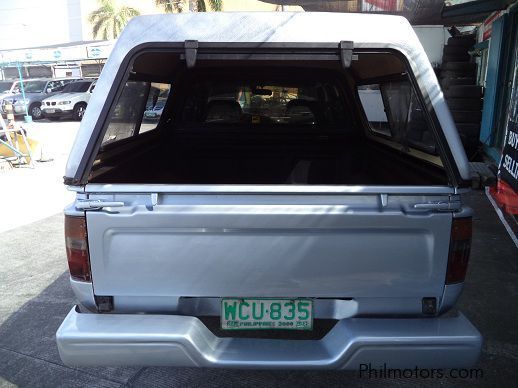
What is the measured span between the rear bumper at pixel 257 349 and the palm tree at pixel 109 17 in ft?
126

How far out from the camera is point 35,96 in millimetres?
20359

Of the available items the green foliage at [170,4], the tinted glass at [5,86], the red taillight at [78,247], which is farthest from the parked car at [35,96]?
the red taillight at [78,247]

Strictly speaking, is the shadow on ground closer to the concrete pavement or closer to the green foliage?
the concrete pavement

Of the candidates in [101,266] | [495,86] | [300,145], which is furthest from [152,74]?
[495,86]

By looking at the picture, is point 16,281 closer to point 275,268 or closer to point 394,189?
point 275,268

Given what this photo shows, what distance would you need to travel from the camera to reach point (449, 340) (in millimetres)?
2041

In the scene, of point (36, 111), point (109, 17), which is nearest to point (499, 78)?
point (36, 111)

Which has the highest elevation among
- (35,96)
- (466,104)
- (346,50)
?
(346,50)

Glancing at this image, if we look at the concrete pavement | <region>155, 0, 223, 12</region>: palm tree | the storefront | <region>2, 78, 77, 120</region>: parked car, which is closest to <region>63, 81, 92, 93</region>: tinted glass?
<region>2, 78, 77, 120</region>: parked car

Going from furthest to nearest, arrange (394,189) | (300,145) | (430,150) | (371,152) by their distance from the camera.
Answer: (300,145), (371,152), (430,150), (394,189)

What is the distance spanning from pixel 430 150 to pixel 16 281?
3.78 m

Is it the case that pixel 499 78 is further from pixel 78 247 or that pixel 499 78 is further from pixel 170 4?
pixel 170 4

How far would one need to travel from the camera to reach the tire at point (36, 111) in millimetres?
19891

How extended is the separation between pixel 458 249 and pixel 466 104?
8.54 metres
